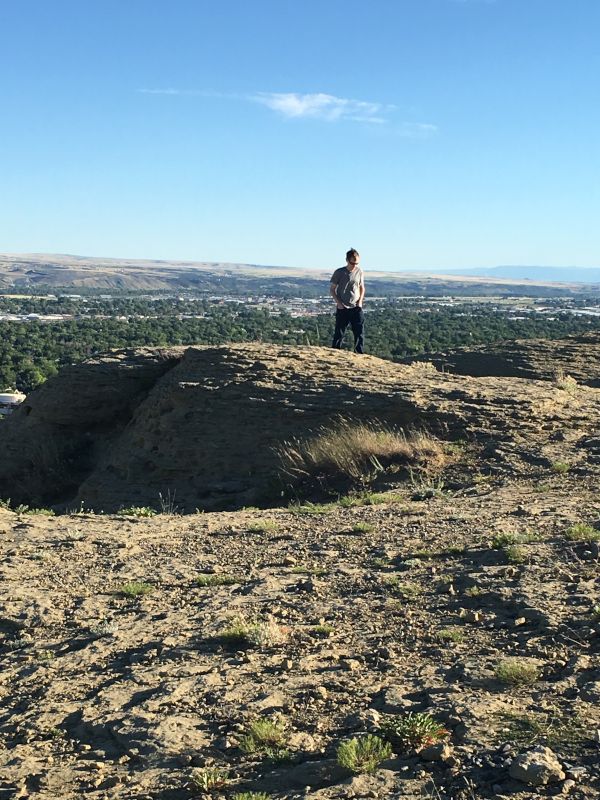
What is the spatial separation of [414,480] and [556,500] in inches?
71.4

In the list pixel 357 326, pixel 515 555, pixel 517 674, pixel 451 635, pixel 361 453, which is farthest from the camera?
pixel 357 326

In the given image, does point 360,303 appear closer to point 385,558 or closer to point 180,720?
point 385,558

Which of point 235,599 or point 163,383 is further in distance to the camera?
point 163,383

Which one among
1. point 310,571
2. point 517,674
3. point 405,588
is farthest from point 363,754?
point 310,571

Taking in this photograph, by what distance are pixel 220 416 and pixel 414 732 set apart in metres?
7.86

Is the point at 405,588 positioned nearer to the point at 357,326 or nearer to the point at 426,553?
the point at 426,553

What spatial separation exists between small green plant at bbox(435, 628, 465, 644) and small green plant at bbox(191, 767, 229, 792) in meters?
1.65

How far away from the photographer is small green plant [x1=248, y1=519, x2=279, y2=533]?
7.60 metres

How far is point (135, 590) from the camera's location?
19.8 ft

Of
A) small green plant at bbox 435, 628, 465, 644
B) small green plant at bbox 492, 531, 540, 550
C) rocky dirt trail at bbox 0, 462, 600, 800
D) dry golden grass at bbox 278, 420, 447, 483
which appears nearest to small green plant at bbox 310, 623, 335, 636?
rocky dirt trail at bbox 0, 462, 600, 800

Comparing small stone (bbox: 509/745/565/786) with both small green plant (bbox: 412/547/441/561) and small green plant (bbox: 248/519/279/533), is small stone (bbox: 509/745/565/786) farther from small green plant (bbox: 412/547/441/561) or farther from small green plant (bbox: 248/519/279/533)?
small green plant (bbox: 248/519/279/533)

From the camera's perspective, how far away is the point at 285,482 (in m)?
9.84

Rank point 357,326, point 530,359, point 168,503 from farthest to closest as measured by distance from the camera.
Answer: point 530,359 < point 357,326 < point 168,503

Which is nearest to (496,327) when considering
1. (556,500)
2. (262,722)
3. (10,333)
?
(10,333)
